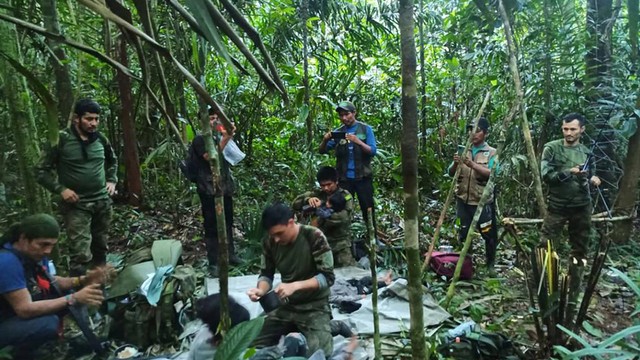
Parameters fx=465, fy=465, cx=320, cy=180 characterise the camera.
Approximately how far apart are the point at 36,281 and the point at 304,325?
1.71 metres

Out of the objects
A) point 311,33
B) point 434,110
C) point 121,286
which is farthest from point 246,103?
point 121,286

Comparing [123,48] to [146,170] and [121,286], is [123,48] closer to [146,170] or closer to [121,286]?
[146,170]

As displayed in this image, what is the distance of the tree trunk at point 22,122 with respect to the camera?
2.87 meters

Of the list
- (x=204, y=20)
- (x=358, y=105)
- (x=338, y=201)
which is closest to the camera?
(x=204, y=20)

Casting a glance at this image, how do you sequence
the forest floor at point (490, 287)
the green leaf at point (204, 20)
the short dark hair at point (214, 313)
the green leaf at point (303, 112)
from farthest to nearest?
the green leaf at point (303, 112), the forest floor at point (490, 287), the short dark hair at point (214, 313), the green leaf at point (204, 20)

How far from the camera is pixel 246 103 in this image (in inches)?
282

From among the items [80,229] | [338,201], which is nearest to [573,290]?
[338,201]

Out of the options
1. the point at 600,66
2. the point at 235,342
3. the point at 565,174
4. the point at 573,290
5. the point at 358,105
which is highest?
the point at 358,105

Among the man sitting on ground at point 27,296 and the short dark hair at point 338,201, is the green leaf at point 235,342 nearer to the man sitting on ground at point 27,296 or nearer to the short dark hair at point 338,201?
the man sitting on ground at point 27,296

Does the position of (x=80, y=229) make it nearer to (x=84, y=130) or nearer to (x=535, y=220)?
(x=84, y=130)

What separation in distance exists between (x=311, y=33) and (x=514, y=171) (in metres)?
3.33

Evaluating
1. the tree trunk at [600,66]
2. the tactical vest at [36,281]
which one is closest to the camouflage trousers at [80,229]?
the tactical vest at [36,281]

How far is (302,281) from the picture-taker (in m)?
2.87

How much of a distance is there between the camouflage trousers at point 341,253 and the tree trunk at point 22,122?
261 centimetres
